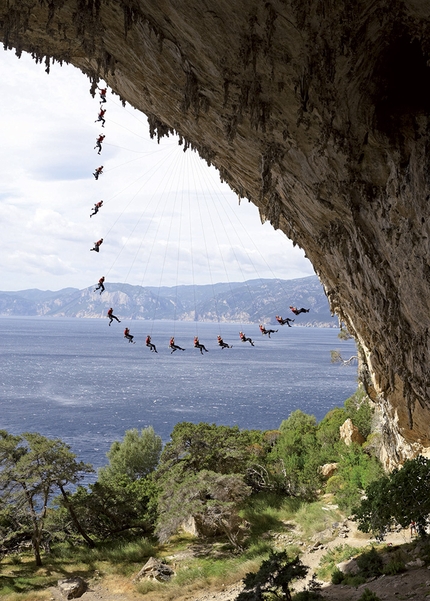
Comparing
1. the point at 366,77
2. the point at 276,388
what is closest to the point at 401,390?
the point at 366,77

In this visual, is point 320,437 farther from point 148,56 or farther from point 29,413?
point 29,413

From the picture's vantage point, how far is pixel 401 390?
48.2 feet

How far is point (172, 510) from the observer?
74.6 feet

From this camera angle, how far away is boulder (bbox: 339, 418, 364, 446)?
34.3 meters

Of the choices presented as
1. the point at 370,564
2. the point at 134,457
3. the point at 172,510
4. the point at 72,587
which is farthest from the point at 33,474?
the point at 134,457

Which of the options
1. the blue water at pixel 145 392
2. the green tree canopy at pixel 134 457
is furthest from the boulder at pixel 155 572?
the blue water at pixel 145 392

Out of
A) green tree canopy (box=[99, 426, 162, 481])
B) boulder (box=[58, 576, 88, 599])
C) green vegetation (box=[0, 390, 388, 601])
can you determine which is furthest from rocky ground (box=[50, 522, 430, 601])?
green tree canopy (box=[99, 426, 162, 481])

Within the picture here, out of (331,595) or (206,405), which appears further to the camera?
(206,405)

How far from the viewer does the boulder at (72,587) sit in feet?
66.8

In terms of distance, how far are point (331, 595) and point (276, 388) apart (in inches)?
3036

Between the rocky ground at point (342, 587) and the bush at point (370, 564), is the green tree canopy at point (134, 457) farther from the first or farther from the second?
the bush at point (370, 564)

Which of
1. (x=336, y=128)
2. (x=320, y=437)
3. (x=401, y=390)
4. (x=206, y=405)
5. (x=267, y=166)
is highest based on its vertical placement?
(x=336, y=128)

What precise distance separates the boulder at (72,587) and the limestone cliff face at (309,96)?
17.5 m

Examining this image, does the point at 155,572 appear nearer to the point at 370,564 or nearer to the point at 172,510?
the point at 172,510
